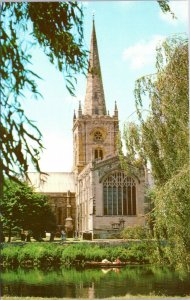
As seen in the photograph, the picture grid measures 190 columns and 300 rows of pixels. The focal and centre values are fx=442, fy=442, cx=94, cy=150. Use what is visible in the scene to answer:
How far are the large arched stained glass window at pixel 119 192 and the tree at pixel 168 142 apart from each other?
22.3m

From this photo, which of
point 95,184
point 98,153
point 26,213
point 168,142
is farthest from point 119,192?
point 168,142

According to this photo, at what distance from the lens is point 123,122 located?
1184 centimetres

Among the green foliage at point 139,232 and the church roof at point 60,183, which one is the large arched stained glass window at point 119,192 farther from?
the green foliage at point 139,232

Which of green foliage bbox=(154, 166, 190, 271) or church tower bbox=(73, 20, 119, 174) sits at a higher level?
church tower bbox=(73, 20, 119, 174)

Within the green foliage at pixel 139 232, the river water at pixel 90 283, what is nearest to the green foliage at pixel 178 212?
the river water at pixel 90 283

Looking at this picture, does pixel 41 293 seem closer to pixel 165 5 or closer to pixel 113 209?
pixel 165 5

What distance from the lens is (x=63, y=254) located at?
22484mm

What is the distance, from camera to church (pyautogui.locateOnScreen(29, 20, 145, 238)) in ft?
109

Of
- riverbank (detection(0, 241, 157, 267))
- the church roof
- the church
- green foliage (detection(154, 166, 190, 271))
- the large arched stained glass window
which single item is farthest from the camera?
the church roof

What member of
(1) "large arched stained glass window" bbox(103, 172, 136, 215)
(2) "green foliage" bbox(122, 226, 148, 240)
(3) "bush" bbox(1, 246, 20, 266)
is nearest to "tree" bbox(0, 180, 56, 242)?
(3) "bush" bbox(1, 246, 20, 266)

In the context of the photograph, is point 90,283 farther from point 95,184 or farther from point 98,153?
point 98,153

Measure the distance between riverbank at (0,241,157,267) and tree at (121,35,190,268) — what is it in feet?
37.7

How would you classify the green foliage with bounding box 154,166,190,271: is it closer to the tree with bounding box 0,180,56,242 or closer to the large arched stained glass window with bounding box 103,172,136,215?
the tree with bounding box 0,180,56,242

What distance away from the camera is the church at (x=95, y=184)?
109ft
